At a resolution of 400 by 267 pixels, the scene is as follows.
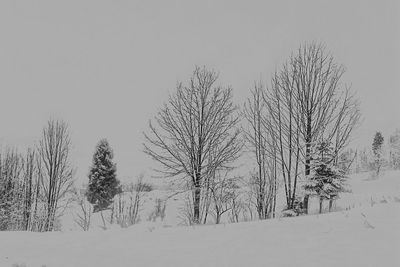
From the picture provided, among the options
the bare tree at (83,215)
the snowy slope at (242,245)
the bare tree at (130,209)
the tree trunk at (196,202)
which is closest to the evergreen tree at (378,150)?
the bare tree at (130,209)

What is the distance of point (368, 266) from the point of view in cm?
329

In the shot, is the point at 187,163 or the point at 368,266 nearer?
the point at 368,266

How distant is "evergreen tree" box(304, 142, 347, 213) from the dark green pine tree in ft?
82.0

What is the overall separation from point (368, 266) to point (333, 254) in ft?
1.44

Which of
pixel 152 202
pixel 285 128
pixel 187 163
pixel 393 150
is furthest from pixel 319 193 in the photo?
pixel 393 150

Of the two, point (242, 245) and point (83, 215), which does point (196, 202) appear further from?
point (83, 215)

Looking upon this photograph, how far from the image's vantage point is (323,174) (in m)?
11.1

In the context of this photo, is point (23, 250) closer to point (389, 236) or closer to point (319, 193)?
point (389, 236)

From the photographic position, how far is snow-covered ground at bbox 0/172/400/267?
12.3 ft

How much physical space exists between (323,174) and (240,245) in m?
7.51

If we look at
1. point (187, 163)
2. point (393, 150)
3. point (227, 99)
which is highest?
point (393, 150)

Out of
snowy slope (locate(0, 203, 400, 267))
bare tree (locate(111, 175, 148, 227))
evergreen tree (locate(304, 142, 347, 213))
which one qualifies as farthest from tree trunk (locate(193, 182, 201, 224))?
snowy slope (locate(0, 203, 400, 267))

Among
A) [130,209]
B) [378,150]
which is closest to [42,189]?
[130,209]

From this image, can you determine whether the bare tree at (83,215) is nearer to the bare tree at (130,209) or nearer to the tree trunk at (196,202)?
the bare tree at (130,209)
